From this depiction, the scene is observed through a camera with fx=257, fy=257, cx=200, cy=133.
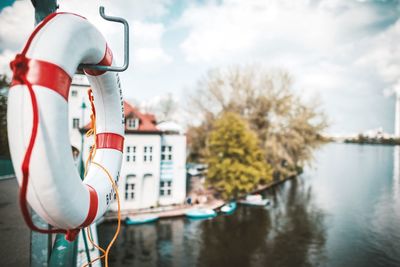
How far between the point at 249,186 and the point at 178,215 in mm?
5390

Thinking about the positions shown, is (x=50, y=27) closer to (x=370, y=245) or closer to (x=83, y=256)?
(x=83, y=256)

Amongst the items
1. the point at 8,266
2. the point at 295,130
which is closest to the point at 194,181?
the point at 295,130

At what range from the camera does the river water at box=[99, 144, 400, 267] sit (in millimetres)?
10891

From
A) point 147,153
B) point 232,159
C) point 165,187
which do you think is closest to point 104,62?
point 147,153

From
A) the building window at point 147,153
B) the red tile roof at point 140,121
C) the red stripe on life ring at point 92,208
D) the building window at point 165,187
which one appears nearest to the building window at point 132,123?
the red tile roof at point 140,121

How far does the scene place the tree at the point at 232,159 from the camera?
685 inches

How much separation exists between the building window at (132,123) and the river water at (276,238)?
540 centimetres

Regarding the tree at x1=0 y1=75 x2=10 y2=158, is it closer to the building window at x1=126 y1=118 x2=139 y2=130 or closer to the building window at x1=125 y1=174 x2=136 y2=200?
the building window at x1=126 y1=118 x2=139 y2=130

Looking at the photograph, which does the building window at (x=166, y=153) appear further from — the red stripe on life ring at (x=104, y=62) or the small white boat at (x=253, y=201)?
the red stripe on life ring at (x=104, y=62)

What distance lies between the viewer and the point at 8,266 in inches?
128

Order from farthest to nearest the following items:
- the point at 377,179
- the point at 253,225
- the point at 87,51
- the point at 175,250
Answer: the point at 377,179, the point at 253,225, the point at 175,250, the point at 87,51

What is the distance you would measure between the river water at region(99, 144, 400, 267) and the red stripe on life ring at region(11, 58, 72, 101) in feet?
34.1

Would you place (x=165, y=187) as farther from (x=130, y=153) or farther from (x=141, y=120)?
(x=141, y=120)

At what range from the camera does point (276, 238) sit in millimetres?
13109
